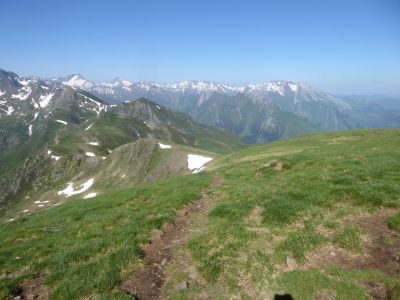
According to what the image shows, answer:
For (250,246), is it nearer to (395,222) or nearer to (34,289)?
(395,222)

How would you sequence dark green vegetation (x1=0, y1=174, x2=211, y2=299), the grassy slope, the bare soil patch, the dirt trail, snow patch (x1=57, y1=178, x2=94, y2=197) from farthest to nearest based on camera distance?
1. snow patch (x1=57, y1=178, x2=94, y2=197)
2. dark green vegetation (x1=0, y1=174, x2=211, y2=299)
3. the dirt trail
4. the bare soil patch
5. the grassy slope

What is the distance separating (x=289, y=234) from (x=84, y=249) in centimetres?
1048

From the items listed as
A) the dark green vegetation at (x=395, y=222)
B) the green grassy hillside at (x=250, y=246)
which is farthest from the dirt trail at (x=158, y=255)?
the dark green vegetation at (x=395, y=222)

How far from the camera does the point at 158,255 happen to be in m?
15.9

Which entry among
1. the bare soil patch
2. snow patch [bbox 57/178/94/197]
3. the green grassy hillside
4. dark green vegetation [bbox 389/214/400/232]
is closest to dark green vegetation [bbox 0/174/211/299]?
the green grassy hillside

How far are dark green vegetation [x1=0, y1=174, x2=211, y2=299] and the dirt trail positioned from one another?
48cm

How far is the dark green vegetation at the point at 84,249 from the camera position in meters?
13.2

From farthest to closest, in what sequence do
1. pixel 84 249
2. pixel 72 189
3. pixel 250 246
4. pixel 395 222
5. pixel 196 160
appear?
1. pixel 72 189
2. pixel 196 160
3. pixel 395 222
4. pixel 84 249
5. pixel 250 246

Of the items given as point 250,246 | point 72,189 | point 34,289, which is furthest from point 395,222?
point 72,189

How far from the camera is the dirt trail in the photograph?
42.5 ft

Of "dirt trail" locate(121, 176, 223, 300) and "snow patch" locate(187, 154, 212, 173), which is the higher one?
"dirt trail" locate(121, 176, 223, 300)

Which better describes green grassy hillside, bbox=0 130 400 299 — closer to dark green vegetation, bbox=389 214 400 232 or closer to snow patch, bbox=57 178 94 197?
dark green vegetation, bbox=389 214 400 232

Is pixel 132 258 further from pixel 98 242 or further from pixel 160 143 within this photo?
pixel 160 143

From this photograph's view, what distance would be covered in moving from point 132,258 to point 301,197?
11.9 m
